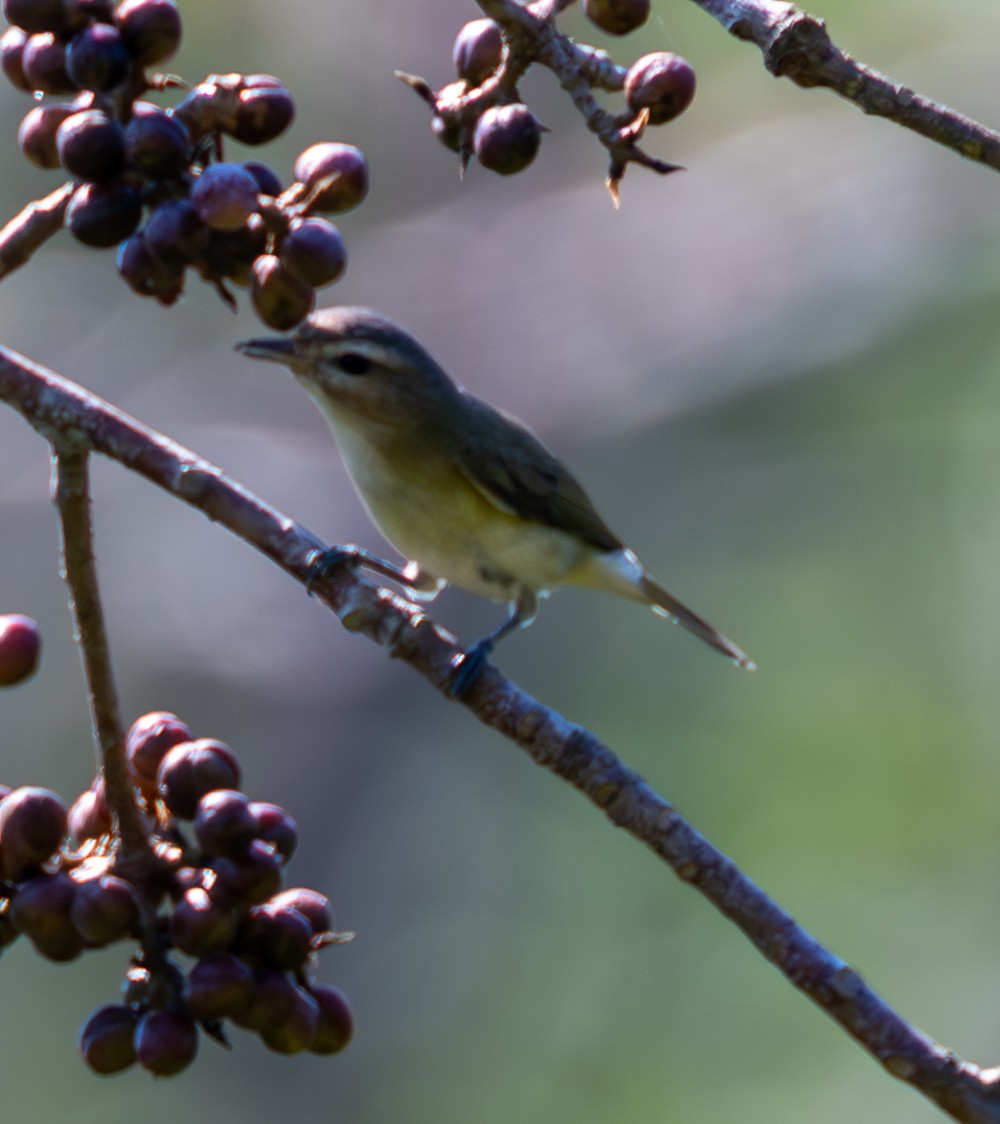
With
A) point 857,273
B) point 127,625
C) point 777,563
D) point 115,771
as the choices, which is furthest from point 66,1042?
point 115,771

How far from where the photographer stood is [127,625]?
6.76 meters

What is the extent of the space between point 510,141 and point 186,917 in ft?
3.37

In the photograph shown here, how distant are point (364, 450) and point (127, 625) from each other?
3660mm

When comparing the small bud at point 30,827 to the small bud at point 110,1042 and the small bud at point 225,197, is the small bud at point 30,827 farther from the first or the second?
the small bud at point 225,197

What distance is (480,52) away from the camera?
203 centimetres

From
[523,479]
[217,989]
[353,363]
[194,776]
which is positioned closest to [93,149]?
[194,776]

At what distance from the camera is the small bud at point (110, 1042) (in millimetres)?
1742

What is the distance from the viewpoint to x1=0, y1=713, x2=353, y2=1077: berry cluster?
170 cm

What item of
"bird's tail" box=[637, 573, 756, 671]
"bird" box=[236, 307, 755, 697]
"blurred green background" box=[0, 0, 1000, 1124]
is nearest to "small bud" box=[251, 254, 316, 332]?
"bird" box=[236, 307, 755, 697]

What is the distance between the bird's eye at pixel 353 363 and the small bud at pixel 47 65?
1.28 meters

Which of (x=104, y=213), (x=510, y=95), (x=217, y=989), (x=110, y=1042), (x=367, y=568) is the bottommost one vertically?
(x=367, y=568)

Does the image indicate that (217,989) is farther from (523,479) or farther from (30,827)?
(523,479)

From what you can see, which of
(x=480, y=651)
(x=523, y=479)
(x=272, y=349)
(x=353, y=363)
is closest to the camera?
(x=480, y=651)

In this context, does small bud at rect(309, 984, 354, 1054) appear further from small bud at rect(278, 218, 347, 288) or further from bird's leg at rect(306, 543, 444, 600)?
Result: small bud at rect(278, 218, 347, 288)
